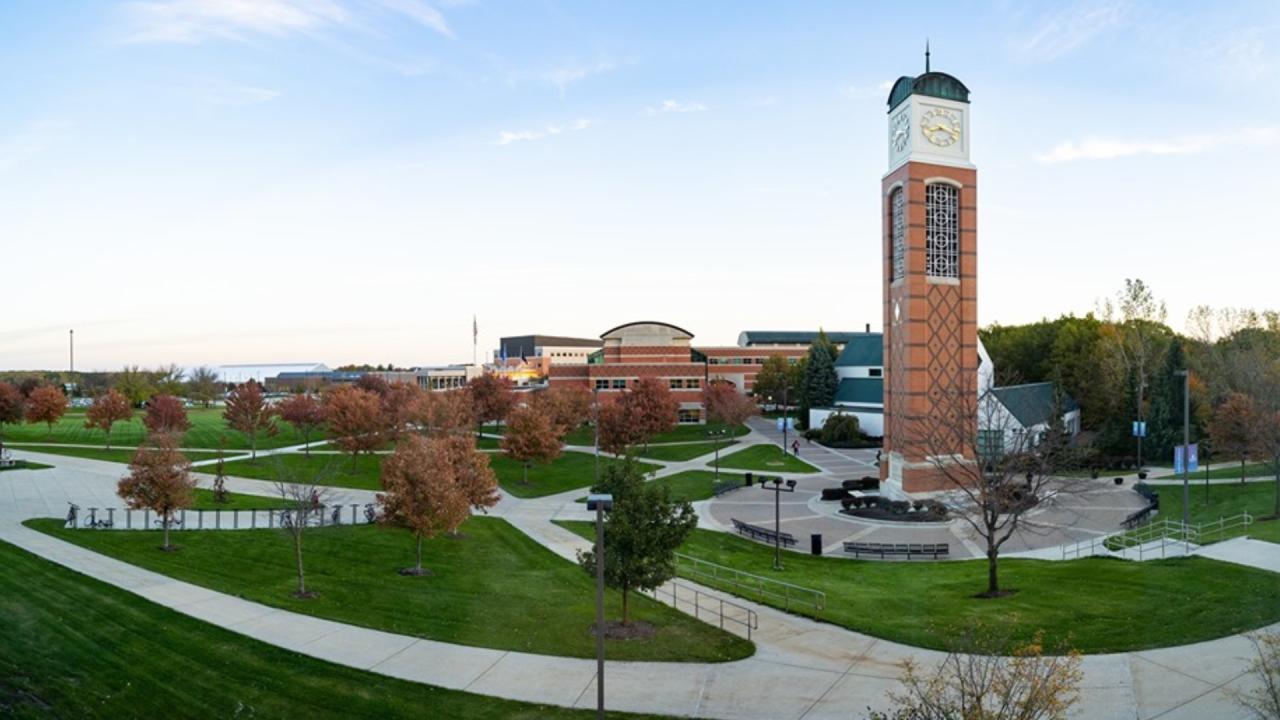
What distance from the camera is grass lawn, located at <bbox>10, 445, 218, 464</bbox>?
51031mm

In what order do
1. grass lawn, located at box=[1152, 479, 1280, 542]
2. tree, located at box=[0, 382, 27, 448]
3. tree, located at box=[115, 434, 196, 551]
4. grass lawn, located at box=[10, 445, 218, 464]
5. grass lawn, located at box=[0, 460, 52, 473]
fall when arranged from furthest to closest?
tree, located at box=[0, 382, 27, 448] < grass lawn, located at box=[10, 445, 218, 464] < grass lawn, located at box=[0, 460, 52, 473] < grass lawn, located at box=[1152, 479, 1280, 542] < tree, located at box=[115, 434, 196, 551]

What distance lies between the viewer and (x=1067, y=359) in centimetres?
7000

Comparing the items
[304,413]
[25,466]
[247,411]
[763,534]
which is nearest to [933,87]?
[763,534]

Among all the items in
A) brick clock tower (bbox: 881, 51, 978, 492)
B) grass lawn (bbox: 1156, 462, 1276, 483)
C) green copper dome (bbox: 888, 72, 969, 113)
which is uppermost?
green copper dome (bbox: 888, 72, 969, 113)

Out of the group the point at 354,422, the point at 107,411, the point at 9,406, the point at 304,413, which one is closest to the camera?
the point at 354,422

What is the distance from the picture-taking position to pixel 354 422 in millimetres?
49188

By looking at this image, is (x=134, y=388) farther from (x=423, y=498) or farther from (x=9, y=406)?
(x=423, y=498)

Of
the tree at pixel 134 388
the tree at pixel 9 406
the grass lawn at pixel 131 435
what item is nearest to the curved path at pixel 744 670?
the grass lawn at pixel 131 435

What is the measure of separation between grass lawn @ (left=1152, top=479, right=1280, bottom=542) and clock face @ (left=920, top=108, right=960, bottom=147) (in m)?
21.3

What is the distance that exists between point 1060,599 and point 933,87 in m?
29.1

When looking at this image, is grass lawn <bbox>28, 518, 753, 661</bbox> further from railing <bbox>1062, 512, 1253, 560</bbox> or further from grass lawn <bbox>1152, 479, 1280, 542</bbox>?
grass lawn <bbox>1152, 479, 1280, 542</bbox>

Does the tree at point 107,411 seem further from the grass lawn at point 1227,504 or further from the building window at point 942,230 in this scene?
the grass lawn at point 1227,504

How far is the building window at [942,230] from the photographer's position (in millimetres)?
41594

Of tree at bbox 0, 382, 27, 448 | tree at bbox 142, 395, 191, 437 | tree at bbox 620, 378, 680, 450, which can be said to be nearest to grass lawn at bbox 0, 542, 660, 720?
tree at bbox 142, 395, 191, 437
